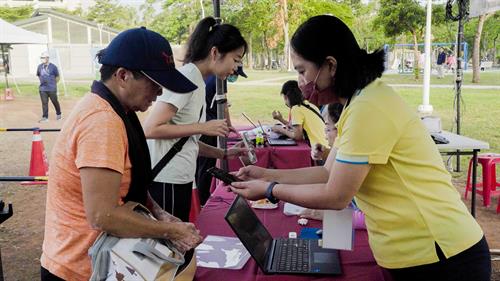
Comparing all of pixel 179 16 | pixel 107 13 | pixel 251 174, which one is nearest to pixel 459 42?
pixel 251 174

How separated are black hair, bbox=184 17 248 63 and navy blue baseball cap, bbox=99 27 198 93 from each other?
3.71ft

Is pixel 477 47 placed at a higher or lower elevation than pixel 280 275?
higher

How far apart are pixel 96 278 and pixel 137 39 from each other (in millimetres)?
583

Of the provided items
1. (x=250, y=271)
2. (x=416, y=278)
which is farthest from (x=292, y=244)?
(x=416, y=278)

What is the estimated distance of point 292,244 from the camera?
1654mm

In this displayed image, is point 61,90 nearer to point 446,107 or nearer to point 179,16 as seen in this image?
A: point 446,107

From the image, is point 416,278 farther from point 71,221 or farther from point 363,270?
point 71,221

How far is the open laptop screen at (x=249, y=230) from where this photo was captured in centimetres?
141

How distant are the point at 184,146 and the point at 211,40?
57 cm

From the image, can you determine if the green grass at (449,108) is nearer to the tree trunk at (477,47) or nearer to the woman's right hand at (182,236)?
the tree trunk at (477,47)

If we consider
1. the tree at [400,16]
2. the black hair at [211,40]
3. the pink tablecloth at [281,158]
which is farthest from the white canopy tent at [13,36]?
the tree at [400,16]

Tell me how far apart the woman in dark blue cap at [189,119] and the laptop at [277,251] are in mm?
662

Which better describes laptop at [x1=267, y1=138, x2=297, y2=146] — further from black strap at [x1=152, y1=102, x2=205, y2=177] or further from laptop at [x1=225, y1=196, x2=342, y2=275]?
laptop at [x1=225, y1=196, x2=342, y2=275]

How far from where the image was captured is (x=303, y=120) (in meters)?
4.13
